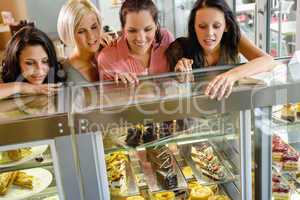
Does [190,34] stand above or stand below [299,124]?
above

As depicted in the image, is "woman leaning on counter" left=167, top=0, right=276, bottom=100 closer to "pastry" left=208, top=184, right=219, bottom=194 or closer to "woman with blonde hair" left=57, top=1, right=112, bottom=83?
"woman with blonde hair" left=57, top=1, right=112, bottom=83

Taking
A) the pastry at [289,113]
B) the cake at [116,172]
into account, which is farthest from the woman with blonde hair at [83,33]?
the pastry at [289,113]

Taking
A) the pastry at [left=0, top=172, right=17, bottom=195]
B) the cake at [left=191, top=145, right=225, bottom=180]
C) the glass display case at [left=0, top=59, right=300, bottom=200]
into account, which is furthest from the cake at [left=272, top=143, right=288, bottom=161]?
the pastry at [left=0, top=172, right=17, bottom=195]

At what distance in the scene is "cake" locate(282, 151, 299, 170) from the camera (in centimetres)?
150

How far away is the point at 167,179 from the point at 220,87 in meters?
0.51

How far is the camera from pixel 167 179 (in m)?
1.42

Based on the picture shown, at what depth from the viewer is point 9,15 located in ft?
13.0

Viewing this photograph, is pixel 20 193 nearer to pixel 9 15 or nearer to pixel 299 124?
pixel 299 124

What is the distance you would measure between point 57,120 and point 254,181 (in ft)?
2.19

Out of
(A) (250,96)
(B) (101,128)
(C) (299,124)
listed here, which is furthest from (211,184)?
(B) (101,128)

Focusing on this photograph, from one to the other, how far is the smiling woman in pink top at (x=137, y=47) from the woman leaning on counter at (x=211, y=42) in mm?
65

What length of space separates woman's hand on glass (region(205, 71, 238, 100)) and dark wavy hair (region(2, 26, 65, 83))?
1.75 ft

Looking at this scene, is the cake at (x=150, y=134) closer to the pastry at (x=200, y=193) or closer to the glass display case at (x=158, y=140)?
the glass display case at (x=158, y=140)

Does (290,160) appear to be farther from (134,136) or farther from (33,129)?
(33,129)
